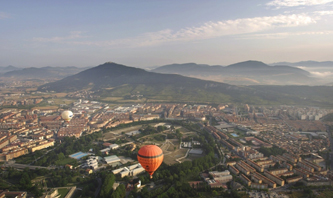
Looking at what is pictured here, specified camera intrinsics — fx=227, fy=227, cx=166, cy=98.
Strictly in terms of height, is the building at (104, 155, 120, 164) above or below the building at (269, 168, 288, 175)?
below

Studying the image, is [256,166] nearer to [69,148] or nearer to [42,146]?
[69,148]

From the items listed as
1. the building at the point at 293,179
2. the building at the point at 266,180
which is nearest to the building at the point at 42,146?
the building at the point at 266,180

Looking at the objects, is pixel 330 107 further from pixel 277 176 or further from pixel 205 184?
pixel 205 184

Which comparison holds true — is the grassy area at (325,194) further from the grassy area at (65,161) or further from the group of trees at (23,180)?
the grassy area at (65,161)

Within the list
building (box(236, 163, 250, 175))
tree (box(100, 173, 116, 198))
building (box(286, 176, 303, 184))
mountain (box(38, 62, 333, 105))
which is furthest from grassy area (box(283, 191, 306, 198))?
mountain (box(38, 62, 333, 105))

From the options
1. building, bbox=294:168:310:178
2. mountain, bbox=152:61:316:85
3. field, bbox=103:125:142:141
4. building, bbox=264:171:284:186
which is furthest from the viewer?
mountain, bbox=152:61:316:85

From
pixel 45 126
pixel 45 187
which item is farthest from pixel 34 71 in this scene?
pixel 45 187

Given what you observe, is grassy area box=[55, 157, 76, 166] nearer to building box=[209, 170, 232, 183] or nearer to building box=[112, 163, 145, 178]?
building box=[112, 163, 145, 178]

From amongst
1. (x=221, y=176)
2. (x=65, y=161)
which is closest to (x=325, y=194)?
(x=221, y=176)

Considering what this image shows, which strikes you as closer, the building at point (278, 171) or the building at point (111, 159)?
the building at point (278, 171)
